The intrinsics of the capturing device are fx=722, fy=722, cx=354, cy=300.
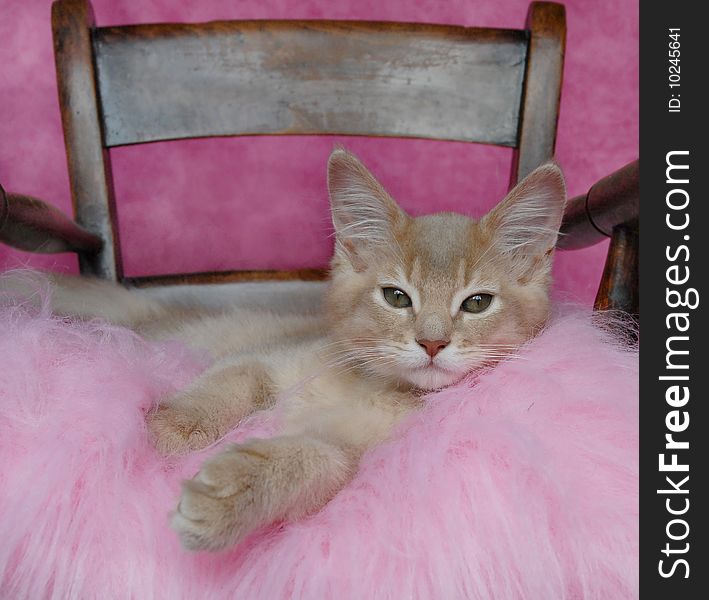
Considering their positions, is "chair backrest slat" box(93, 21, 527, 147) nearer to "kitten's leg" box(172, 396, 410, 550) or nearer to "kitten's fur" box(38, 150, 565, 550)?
"kitten's fur" box(38, 150, 565, 550)

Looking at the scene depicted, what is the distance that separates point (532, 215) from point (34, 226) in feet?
2.66

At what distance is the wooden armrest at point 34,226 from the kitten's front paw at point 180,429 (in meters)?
0.45

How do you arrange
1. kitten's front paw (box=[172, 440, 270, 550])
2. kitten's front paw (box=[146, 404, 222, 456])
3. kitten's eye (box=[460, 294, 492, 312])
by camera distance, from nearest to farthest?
kitten's front paw (box=[172, 440, 270, 550]) → kitten's front paw (box=[146, 404, 222, 456]) → kitten's eye (box=[460, 294, 492, 312])

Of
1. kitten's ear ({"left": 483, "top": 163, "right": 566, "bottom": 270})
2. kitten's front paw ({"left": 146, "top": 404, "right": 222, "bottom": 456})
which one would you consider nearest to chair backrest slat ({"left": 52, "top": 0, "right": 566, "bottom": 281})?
kitten's ear ({"left": 483, "top": 163, "right": 566, "bottom": 270})

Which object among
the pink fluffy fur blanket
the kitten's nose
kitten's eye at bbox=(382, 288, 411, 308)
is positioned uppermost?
kitten's eye at bbox=(382, 288, 411, 308)

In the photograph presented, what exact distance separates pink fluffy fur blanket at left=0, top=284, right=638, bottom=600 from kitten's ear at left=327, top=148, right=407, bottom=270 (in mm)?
335

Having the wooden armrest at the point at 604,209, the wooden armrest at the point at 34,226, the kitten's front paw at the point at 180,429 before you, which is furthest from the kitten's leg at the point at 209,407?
the wooden armrest at the point at 604,209

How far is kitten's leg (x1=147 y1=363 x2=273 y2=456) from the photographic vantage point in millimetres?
885

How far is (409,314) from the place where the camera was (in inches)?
39.0

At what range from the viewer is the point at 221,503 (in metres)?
0.69

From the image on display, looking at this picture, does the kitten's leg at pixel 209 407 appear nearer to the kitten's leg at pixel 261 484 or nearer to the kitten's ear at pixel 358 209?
the kitten's leg at pixel 261 484

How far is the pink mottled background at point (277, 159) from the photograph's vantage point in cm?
181

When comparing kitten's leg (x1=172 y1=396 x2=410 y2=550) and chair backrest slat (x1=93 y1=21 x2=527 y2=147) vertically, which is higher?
chair backrest slat (x1=93 y1=21 x2=527 y2=147)

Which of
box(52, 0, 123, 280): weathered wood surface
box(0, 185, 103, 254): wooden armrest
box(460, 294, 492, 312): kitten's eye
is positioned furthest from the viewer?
box(52, 0, 123, 280): weathered wood surface
